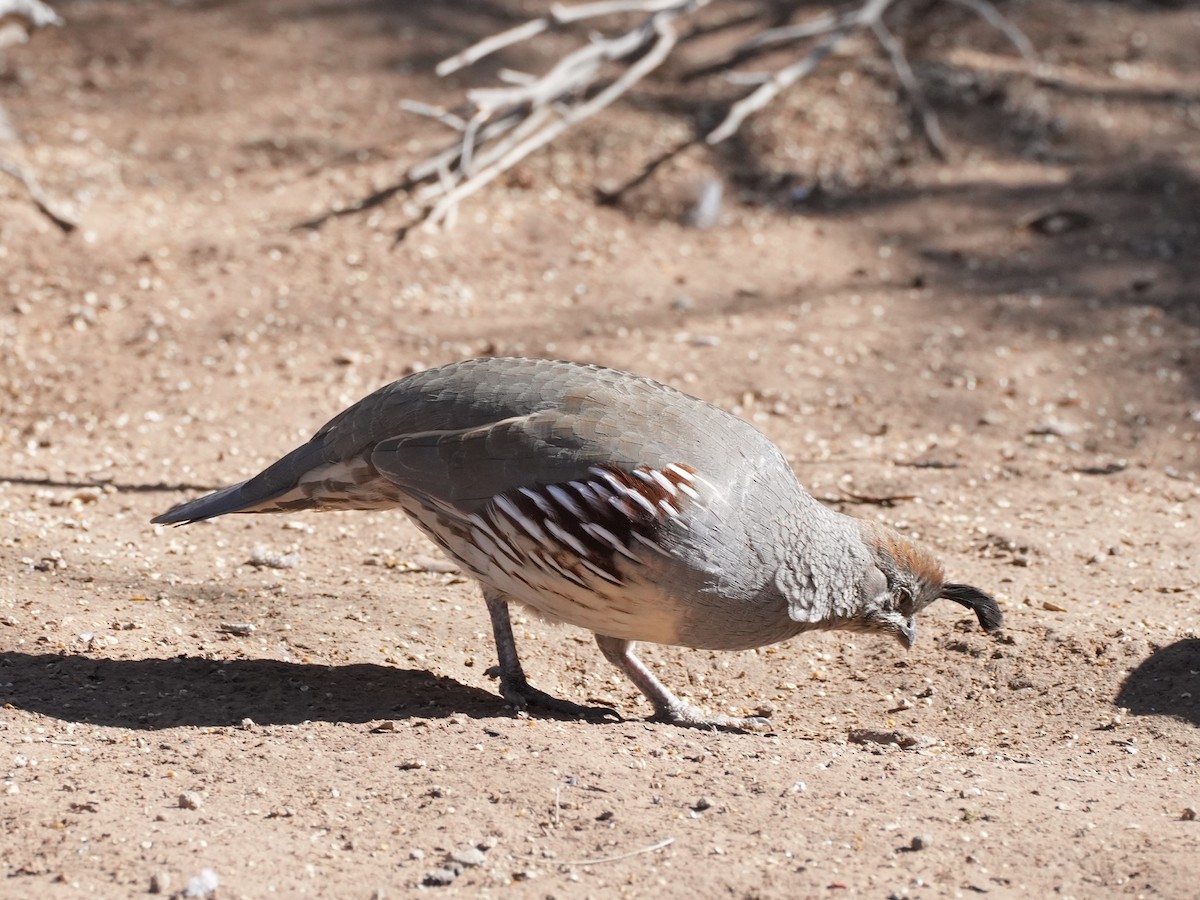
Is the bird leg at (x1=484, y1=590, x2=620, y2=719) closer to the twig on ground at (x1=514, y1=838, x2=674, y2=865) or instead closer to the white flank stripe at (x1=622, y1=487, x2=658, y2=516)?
the white flank stripe at (x1=622, y1=487, x2=658, y2=516)

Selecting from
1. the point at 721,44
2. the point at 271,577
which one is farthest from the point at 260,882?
the point at 721,44

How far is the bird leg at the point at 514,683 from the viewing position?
5.18 meters

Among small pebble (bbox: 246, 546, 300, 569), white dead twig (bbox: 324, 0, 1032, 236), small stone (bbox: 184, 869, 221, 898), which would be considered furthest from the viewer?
white dead twig (bbox: 324, 0, 1032, 236)

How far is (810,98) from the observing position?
1130cm

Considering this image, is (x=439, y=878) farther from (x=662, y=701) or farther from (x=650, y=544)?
(x=662, y=701)

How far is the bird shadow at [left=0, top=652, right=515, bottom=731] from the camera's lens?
4863 mm

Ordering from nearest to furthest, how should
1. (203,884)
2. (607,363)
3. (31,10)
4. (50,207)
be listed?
(203,884), (31,10), (607,363), (50,207)

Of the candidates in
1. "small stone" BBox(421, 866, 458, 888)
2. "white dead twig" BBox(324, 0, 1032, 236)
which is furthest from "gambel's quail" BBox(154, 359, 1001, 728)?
"white dead twig" BBox(324, 0, 1032, 236)

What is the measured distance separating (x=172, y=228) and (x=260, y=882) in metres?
6.66

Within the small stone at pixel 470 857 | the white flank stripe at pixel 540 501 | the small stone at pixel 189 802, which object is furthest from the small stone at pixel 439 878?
the white flank stripe at pixel 540 501

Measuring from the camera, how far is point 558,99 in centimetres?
1063

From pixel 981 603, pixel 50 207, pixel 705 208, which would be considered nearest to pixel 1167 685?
pixel 981 603

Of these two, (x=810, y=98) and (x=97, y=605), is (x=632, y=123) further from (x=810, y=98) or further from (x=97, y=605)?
(x=97, y=605)

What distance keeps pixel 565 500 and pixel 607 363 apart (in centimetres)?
382
